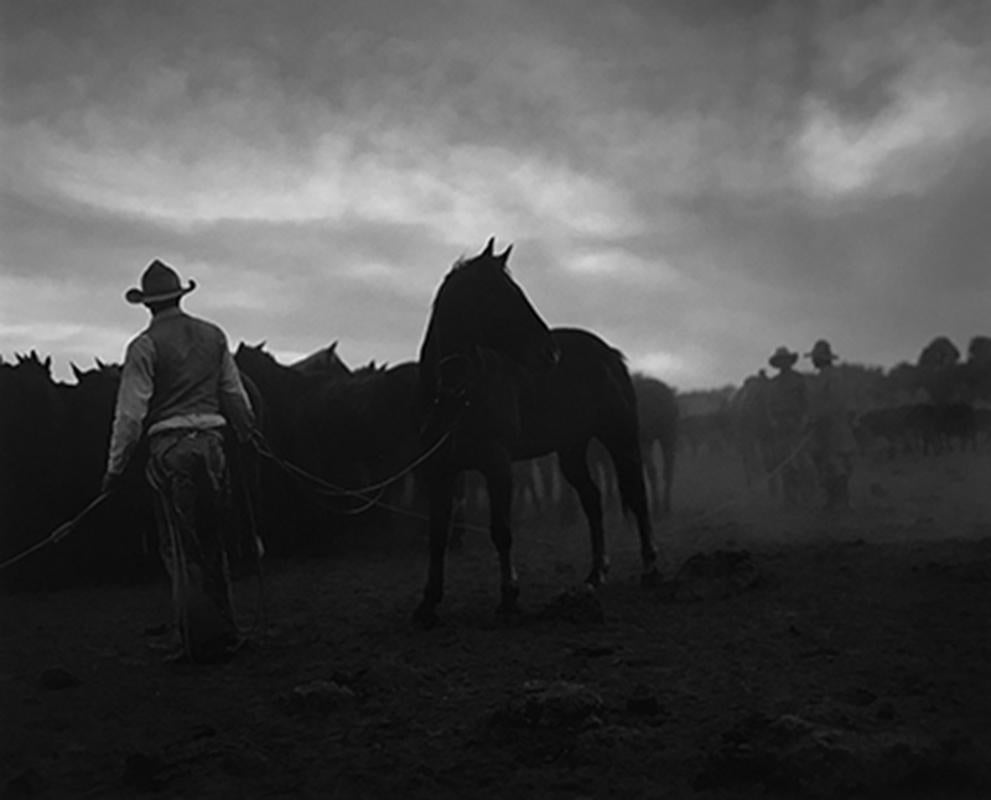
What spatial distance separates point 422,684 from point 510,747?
110 cm

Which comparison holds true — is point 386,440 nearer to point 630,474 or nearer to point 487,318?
point 630,474

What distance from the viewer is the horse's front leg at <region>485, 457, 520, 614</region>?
6188mm

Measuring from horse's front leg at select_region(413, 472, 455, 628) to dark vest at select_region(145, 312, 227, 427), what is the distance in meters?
1.58

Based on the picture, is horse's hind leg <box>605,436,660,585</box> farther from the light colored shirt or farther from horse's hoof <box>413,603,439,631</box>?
the light colored shirt

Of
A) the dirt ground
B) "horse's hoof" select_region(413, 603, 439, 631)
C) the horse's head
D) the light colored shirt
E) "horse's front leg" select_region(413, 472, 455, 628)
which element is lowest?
the dirt ground

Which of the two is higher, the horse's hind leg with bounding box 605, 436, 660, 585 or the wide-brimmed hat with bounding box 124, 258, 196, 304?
the wide-brimmed hat with bounding box 124, 258, 196, 304

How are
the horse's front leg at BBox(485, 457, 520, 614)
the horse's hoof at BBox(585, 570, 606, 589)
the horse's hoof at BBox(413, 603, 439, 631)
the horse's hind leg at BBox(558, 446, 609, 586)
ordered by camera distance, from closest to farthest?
the horse's hoof at BBox(413, 603, 439, 631)
the horse's front leg at BBox(485, 457, 520, 614)
the horse's hoof at BBox(585, 570, 606, 589)
the horse's hind leg at BBox(558, 446, 609, 586)

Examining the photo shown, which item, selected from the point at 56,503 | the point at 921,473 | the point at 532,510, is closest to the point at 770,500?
the point at 532,510

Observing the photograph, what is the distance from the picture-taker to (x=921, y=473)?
2375 cm

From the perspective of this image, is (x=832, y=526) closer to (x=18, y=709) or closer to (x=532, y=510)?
(x=532, y=510)

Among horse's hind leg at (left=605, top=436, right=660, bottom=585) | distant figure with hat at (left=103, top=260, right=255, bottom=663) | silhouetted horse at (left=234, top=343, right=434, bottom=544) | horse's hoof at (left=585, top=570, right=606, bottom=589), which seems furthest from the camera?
silhouetted horse at (left=234, top=343, right=434, bottom=544)

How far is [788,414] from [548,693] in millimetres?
11919

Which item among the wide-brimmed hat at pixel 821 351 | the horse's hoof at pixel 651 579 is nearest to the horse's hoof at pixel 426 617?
the horse's hoof at pixel 651 579

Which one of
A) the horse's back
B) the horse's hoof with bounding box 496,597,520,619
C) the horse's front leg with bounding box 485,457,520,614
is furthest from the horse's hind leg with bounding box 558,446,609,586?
the horse's hoof with bounding box 496,597,520,619
